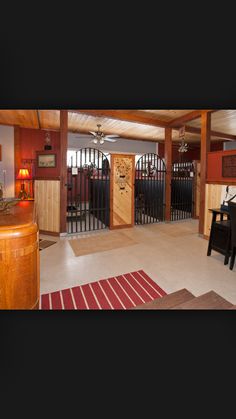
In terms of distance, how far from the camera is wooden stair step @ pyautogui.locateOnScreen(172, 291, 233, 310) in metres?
2.01

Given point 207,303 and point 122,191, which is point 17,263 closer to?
point 207,303

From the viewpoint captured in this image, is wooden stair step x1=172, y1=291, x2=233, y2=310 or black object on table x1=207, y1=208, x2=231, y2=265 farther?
black object on table x1=207, y1=208, x2=231, y2=265

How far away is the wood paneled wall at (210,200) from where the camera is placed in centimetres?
444

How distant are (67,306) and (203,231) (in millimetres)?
3682

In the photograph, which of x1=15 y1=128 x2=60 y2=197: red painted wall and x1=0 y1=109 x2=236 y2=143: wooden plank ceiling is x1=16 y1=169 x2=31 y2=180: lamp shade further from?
x1=0 y1=109 x2=236 y2=143: wooden plank ceiling

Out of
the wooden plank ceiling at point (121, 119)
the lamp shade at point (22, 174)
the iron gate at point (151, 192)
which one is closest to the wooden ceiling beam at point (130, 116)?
the wooden plank ceiling at point (121, 119)

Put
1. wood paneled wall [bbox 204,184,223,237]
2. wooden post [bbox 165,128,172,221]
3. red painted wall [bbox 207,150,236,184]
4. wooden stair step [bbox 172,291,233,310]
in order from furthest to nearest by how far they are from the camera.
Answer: wooden post [bbox 165,128,172,221]
wood paneled wall [bbox 204,184,223,237]
red painted wall [bbox 207,150,236,184]
wooden stair step [bbox 172,291,233,310]

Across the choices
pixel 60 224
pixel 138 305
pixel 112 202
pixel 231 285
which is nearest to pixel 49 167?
pixel 60 224

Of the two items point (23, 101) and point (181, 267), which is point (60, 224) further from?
point (23, 101)

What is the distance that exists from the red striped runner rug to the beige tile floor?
0.13m

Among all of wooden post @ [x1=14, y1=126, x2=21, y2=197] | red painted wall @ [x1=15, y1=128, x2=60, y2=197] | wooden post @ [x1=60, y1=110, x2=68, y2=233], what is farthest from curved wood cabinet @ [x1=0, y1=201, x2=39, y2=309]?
wooden post @ [x1=14, y1=126, x2=21, y2=197]

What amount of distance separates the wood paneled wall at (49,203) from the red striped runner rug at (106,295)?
2616 mm

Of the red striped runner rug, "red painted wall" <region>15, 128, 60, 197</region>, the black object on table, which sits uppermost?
"red painted wall" <region>15, 128, 60, 197</region>

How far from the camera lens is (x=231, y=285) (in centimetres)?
249
